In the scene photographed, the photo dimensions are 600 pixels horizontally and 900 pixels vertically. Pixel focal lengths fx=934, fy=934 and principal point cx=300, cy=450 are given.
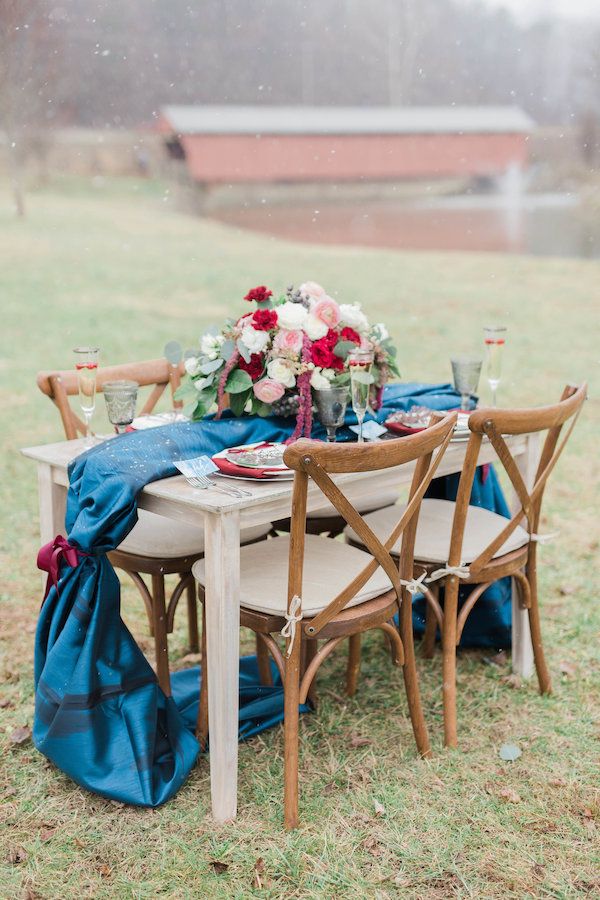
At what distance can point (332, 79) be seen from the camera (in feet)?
138

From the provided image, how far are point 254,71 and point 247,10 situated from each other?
3.51m

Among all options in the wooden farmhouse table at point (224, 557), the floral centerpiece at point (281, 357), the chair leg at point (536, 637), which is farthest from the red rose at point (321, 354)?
the chair leg at point (536, 637)

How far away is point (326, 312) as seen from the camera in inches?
100.0

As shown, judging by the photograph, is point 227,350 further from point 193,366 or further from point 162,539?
point 162,539

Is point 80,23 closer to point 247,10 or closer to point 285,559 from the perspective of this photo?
point 247,10

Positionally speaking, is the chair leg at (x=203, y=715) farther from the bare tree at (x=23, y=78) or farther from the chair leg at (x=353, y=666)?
the bare tree at (x=23, y=78)

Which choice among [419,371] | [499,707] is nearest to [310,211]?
[419,371]

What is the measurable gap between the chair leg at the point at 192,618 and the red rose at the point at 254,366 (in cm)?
87

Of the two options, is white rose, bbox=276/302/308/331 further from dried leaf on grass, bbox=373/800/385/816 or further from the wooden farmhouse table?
dried leaf on grass, bbox=373/800/385/816

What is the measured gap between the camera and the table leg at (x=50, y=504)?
8.62 ft

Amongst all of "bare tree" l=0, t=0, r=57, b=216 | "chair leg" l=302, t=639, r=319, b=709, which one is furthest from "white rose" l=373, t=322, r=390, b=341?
"bare tree" l=0, t=0, r=57, b=216

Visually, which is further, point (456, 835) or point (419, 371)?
point (419, 371)

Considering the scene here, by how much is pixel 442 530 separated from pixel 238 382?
0.77m

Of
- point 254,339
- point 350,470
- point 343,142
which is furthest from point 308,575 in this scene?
point 343,142
